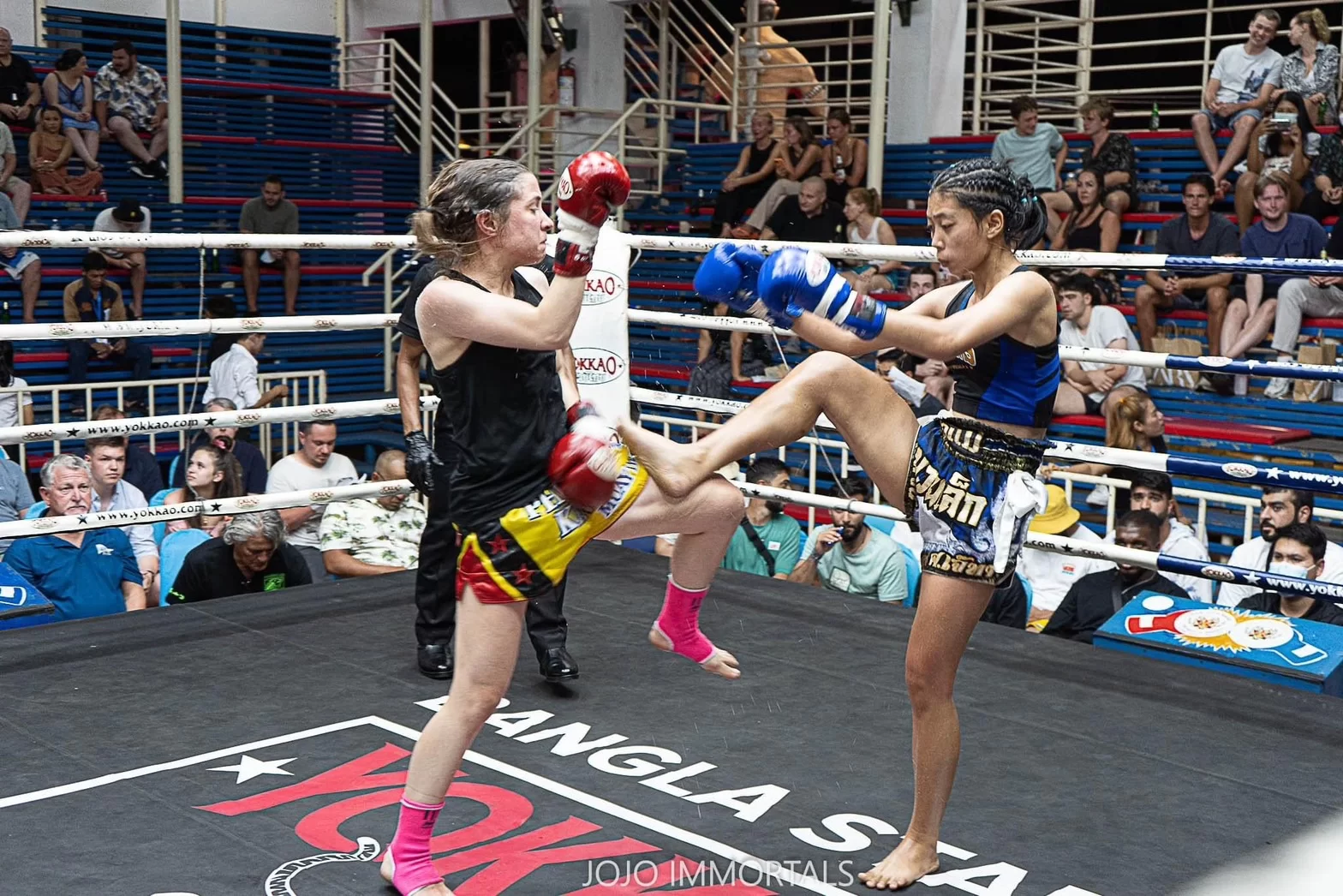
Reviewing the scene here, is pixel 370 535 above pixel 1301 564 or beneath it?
beneath

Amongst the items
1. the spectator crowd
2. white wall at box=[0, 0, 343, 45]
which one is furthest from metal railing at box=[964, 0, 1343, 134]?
white wall at box=[0, 0, 343, 45]

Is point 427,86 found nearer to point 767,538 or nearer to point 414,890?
point 767,538

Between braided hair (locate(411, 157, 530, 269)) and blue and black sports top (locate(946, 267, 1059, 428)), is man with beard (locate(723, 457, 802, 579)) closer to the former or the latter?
blue and black sports top (locate(946, 267, 1059, 428))

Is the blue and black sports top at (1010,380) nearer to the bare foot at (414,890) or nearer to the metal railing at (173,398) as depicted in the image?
the bare foot at (414,890)

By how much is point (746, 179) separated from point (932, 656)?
26.1ft

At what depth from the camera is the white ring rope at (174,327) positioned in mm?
3840

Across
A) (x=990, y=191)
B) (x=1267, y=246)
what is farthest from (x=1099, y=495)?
(x=990, y=191)

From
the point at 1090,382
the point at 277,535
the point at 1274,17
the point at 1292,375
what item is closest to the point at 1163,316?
the point at 1090,382

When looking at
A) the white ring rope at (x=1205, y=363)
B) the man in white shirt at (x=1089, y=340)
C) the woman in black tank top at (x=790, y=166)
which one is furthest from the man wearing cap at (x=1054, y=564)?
the woman in black tank top at (x=790, y=166)

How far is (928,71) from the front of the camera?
1088cm

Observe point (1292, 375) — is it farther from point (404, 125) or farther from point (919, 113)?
point (404, 125)

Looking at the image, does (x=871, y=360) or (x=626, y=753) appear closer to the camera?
(x=626, y=753)

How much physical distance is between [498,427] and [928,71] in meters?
9.20

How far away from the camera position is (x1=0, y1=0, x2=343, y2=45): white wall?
1266 cm
